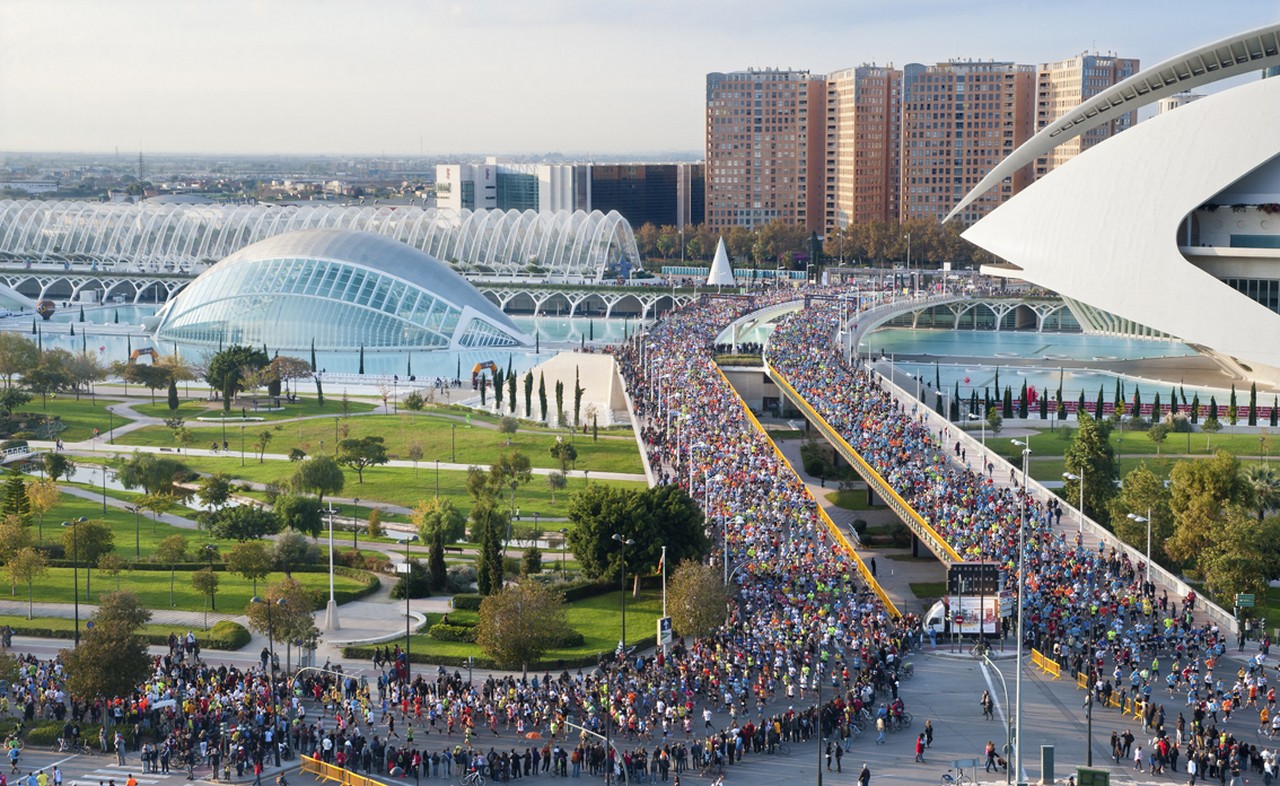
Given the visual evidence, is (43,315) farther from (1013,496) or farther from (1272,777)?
(1272,777)

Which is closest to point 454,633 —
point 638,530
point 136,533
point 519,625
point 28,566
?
point 519,625

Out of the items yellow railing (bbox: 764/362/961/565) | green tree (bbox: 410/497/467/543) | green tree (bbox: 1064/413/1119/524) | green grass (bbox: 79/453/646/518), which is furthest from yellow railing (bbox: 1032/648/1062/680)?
green grass (bbox: 79/453/646/518)

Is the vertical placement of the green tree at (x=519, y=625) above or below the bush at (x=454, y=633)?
above

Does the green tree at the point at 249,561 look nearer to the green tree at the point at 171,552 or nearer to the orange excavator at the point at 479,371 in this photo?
the green tree at the point at 171,552

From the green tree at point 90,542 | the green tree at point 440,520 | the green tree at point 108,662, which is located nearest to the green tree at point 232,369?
the green tree at point 440,520

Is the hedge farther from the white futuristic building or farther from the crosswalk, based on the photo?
the white futuristic building

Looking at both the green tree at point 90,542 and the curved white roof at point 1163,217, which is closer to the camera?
the green tree at point 90,542

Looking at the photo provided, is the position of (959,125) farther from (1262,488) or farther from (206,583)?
(206,583)
